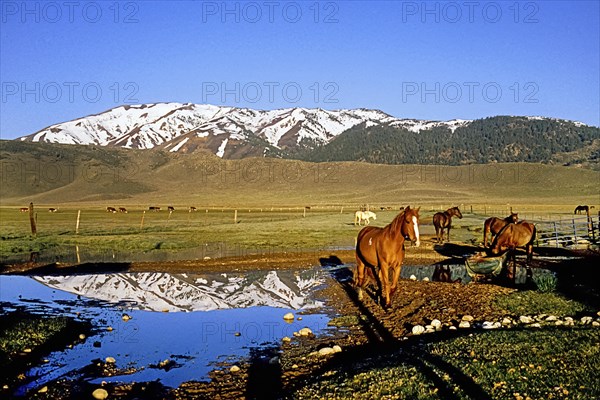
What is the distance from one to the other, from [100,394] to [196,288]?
10.2 metres

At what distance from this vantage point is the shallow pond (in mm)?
10211

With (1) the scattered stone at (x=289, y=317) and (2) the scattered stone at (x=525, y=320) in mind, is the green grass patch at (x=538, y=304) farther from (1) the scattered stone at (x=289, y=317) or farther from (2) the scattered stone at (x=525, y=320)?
(1) the scattered stone at (x=289, y=317)

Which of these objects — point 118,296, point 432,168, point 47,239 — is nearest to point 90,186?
point 432,168

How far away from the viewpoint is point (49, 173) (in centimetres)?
14975

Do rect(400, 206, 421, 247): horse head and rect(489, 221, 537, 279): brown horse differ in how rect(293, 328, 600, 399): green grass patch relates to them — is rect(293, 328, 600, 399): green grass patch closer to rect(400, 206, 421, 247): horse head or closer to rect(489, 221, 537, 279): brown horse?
rect(400, 206, 421, 247): horse head

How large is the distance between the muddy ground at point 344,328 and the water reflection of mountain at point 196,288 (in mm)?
935

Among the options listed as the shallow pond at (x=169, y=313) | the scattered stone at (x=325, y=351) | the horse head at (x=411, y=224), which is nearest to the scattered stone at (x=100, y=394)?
the shallow pond at (x=169, y=313)

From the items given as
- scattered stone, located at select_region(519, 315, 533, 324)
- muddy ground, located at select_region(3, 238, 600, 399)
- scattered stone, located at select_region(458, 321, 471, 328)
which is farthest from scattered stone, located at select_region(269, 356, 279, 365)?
scattered stone, located at select_region(519, 315, 533, 324)

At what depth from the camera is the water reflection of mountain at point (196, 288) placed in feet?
52.3

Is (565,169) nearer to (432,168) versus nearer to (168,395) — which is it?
(432,168)

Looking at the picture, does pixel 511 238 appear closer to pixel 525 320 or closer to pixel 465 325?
pixel 525 320

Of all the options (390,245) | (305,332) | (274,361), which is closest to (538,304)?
(390,245)

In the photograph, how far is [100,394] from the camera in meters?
8.26

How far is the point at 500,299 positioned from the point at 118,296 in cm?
1070
